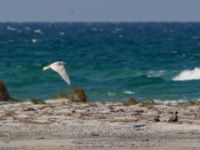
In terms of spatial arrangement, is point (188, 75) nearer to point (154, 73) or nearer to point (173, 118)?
point (154, 73)

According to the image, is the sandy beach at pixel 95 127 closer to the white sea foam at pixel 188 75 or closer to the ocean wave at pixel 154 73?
the white sea foam at pixel 188 75

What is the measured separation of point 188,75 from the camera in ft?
148

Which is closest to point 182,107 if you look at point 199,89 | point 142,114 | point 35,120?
point 142,114

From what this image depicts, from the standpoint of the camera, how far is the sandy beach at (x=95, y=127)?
16.1 m

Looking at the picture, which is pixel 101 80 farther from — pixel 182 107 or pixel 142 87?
Answer: pixel 182 107

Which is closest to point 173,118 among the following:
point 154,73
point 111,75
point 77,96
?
point 77,96

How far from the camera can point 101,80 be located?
44.2m

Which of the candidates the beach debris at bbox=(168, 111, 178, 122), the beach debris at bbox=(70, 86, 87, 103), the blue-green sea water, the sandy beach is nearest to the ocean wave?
the blue-green sea water

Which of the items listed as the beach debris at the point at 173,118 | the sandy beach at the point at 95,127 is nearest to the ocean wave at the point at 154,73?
the sandy beach at the point at 95,127

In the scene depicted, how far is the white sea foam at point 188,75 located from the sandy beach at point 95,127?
20.9 m

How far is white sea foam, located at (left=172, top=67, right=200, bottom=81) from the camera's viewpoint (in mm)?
43875

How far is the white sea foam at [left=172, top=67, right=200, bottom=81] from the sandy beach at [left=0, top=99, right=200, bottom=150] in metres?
20.9

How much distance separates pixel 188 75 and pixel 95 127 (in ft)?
88.8

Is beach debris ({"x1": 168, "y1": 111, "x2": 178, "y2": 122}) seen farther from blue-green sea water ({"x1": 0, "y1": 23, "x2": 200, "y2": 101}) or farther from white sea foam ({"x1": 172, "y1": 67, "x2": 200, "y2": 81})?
white sea foam ({"x1": 172, "y1": 67, "x2": 200, "y2": 81})
